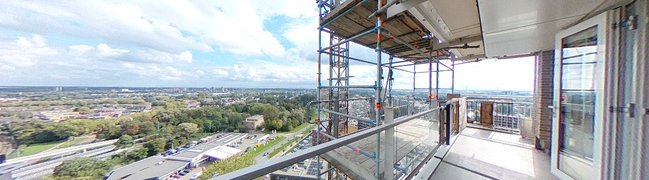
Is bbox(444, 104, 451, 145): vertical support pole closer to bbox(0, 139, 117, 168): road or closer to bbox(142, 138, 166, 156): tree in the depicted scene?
bbox(0, 139, 117, 168): road

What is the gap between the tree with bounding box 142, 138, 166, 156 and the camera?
11.1 meters

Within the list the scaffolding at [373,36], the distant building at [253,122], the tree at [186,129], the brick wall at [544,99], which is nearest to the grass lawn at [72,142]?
the tree at [186,129]

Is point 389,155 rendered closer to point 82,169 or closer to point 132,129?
point 82,169

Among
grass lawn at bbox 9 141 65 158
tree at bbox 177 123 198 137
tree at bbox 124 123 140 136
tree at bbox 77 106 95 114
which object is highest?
tree at bbox 77 106 95 114

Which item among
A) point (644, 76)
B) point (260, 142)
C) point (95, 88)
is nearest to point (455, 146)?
point (644, 76)

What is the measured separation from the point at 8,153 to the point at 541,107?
537 inches

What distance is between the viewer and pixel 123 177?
25.9ft

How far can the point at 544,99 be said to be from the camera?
10.2 feet

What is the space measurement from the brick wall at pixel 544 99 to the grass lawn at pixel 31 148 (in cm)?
1361

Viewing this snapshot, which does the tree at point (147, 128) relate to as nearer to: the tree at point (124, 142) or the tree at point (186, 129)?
the tree at point (124, 142)

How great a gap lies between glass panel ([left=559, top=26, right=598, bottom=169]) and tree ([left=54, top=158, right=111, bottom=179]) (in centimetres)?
1290

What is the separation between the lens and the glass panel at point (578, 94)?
1.67 m

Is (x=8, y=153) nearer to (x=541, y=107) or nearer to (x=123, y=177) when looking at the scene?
(x=123, y=177)

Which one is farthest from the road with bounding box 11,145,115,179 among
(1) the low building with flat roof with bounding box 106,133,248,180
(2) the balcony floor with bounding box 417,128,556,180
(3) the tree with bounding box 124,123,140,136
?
(2) the balcony floor with bounding box 417,128,556,180
